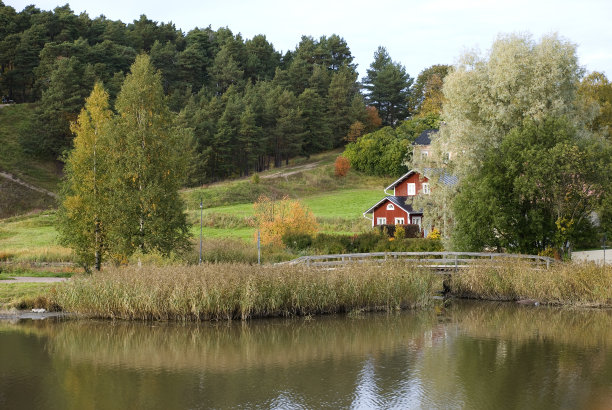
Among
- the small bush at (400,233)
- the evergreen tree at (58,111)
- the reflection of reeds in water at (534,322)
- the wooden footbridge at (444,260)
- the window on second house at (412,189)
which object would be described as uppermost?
the evergreen tree at (58,111)

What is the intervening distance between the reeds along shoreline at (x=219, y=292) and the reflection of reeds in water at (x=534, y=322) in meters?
4.16

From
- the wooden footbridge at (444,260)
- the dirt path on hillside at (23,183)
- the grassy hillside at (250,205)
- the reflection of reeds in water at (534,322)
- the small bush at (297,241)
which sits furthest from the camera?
the dirt path on hillside at (23,183)

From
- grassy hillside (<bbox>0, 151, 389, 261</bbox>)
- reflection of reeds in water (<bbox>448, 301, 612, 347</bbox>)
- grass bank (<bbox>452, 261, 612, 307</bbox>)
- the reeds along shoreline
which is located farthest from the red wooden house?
the reeds along shoreline

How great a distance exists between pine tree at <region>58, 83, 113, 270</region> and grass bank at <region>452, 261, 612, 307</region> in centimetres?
1834

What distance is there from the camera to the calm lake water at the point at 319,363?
48.1ft

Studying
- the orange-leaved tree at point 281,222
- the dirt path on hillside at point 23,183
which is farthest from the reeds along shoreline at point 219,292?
the dirt path on hillside at point 23,183

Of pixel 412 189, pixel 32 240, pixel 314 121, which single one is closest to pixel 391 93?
pixel 314 121

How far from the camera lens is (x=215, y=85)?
11125cm

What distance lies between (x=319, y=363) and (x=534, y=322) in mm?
10840

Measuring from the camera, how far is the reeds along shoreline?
23766 mm

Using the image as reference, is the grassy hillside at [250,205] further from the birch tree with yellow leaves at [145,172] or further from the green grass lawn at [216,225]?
the birch tree with yellow leaves at [145,172]

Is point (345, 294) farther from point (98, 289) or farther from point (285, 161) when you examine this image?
point (285, 161)

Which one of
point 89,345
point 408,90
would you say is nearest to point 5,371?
point 89,345

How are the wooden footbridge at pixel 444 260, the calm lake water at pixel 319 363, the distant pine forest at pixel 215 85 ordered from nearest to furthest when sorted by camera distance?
the calm lake water at pixel 319 363 < the wooden footbridge at pixel 444 260 < the distant pine forest at pixel 215 85
